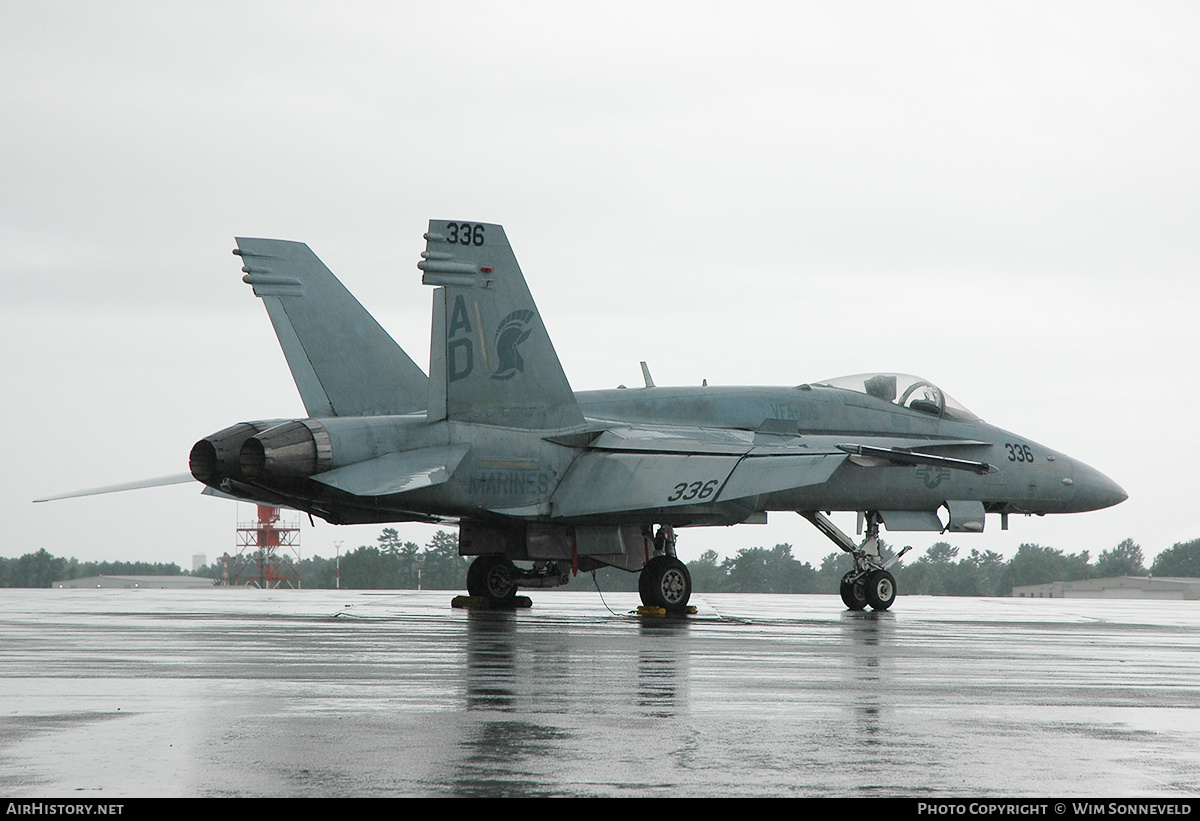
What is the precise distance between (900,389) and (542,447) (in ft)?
22.3

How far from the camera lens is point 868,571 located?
20.0 meters

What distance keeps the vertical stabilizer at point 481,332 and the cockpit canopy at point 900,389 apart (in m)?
5.80

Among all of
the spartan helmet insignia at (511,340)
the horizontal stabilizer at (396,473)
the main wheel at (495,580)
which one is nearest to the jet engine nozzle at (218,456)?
the horizontal stabilizer at (396,473)

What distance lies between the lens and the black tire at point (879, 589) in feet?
65.1

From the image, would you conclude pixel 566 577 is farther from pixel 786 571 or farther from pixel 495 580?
pixel 786 571

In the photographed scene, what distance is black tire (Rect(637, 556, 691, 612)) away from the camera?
1738cm

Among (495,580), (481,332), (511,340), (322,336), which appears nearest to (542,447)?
(511,340)

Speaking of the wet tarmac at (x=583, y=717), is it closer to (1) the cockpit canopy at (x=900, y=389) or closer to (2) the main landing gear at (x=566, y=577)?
(2) the main landing gear at (x=566, y=577)

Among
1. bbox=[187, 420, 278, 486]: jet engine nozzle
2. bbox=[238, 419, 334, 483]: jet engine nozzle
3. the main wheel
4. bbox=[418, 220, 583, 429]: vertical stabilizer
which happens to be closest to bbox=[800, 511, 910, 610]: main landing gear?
the main wheel

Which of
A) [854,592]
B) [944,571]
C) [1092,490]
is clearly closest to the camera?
[854,592]

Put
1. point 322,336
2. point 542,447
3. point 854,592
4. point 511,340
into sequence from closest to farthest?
point 511,340 < point 542,447 < point 322,336 < point 854,592

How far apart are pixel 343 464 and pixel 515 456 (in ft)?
7.53

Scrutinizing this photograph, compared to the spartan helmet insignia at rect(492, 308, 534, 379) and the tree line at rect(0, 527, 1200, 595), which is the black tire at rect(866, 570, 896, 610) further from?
the tree line at rect(0, 527, 1200, 595)
